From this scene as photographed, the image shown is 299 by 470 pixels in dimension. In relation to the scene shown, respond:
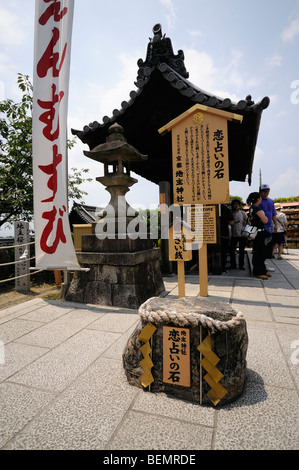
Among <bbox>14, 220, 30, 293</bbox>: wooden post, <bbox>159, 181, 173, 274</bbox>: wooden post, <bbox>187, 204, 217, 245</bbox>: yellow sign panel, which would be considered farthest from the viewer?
<bbox>159, 181, 173, 274</bbox>: wooden post

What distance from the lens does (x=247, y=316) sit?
3.62 m

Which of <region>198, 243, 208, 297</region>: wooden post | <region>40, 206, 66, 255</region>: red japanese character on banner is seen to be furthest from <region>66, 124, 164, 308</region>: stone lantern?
<region>198, 243, 208, 297</region>: wooden post

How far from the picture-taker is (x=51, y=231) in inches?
165

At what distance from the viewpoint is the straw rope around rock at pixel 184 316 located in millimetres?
1791

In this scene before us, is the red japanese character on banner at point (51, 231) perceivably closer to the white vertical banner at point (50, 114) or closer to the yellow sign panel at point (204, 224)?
the white vertical banner at point (50, 114)

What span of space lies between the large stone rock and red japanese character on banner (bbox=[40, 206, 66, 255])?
8.90ft

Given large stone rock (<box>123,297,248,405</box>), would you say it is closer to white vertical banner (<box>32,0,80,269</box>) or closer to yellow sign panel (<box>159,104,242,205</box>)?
yellow sign panel (<box>159,104,242,205</box>)

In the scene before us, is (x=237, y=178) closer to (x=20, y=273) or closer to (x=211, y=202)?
→ (x=211, y=202)

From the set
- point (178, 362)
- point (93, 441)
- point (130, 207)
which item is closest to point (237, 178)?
point (130, 207)

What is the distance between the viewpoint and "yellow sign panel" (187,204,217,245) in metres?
4.18

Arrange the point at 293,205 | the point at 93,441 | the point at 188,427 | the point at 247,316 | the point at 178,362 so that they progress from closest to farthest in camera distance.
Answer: the point at 93,441 → the point at 188,427 → the point at 178,362 → the point at 247,316 → the point at 293,205

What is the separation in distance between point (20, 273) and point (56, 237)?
288 centimetres

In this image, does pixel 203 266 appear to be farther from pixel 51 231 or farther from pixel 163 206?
pixel 163 206

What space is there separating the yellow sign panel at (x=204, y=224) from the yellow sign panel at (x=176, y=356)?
8.00ft
